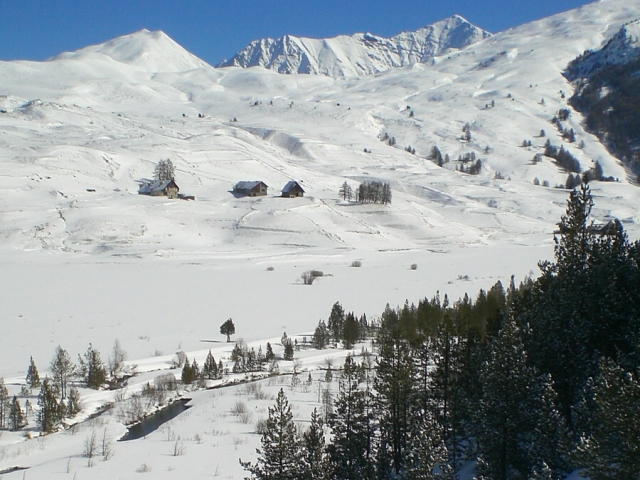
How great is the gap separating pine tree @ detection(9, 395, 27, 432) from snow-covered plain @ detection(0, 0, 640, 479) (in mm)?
517

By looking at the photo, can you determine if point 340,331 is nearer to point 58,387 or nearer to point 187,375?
point 187,375

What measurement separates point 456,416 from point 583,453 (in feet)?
21.4

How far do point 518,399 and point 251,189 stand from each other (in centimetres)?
8311

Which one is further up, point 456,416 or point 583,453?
point 583,453

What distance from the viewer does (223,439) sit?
19.2m

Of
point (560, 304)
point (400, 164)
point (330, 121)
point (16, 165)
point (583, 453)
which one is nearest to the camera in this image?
point (583, 453)

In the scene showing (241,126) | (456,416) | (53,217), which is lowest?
(456,416)

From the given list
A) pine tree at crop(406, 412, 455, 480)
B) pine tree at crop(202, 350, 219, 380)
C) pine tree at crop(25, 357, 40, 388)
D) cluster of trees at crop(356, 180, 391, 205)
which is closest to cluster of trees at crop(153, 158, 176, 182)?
cluster of trees at crop(356, 180, 391, 205)

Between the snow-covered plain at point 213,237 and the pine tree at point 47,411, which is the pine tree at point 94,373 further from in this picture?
the pine tree at point 47,411

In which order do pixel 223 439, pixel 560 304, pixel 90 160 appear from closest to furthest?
pixel 560 304
pixel 223 439
pixel 90 160

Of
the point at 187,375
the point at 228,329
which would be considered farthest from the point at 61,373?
→ the point at 228,329

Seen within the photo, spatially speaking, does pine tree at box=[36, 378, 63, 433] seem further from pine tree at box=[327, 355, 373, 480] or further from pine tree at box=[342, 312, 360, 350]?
pine tree at box=[342, 312, 360, 350]

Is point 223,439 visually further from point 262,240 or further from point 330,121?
point 330,121

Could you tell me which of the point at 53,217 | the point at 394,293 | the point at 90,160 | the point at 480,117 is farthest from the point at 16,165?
the point at 480,117
